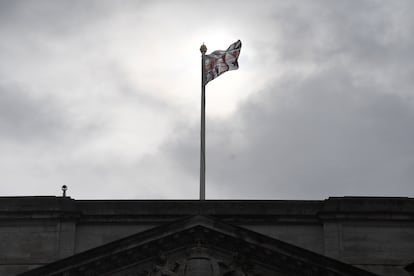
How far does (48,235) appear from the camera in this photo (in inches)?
2436

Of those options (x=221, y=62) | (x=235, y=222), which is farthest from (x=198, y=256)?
(x=221, y=62)

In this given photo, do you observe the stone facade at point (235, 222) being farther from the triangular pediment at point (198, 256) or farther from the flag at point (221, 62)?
the flag at point (221, 62)

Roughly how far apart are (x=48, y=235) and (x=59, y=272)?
17.6 feet

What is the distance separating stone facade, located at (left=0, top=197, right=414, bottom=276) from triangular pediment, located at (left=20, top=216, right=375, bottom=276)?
4023 mm

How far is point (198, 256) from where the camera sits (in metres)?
57.4

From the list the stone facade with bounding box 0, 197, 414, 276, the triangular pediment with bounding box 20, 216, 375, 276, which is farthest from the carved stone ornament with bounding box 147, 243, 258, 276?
the stone facade with bounding box 0, 197, 414, 276

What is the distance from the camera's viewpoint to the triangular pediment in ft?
186

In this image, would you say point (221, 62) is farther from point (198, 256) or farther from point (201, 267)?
point (201, 267)

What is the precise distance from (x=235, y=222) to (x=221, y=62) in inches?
304

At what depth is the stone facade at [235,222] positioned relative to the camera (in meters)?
61.6

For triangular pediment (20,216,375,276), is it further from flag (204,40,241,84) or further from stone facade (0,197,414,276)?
flag (204,40,241,84)

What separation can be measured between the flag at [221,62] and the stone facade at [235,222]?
644 cm

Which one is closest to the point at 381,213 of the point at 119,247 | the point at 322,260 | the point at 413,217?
the point at 413,217

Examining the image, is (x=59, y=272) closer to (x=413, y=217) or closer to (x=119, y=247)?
(x=119, y=247)
